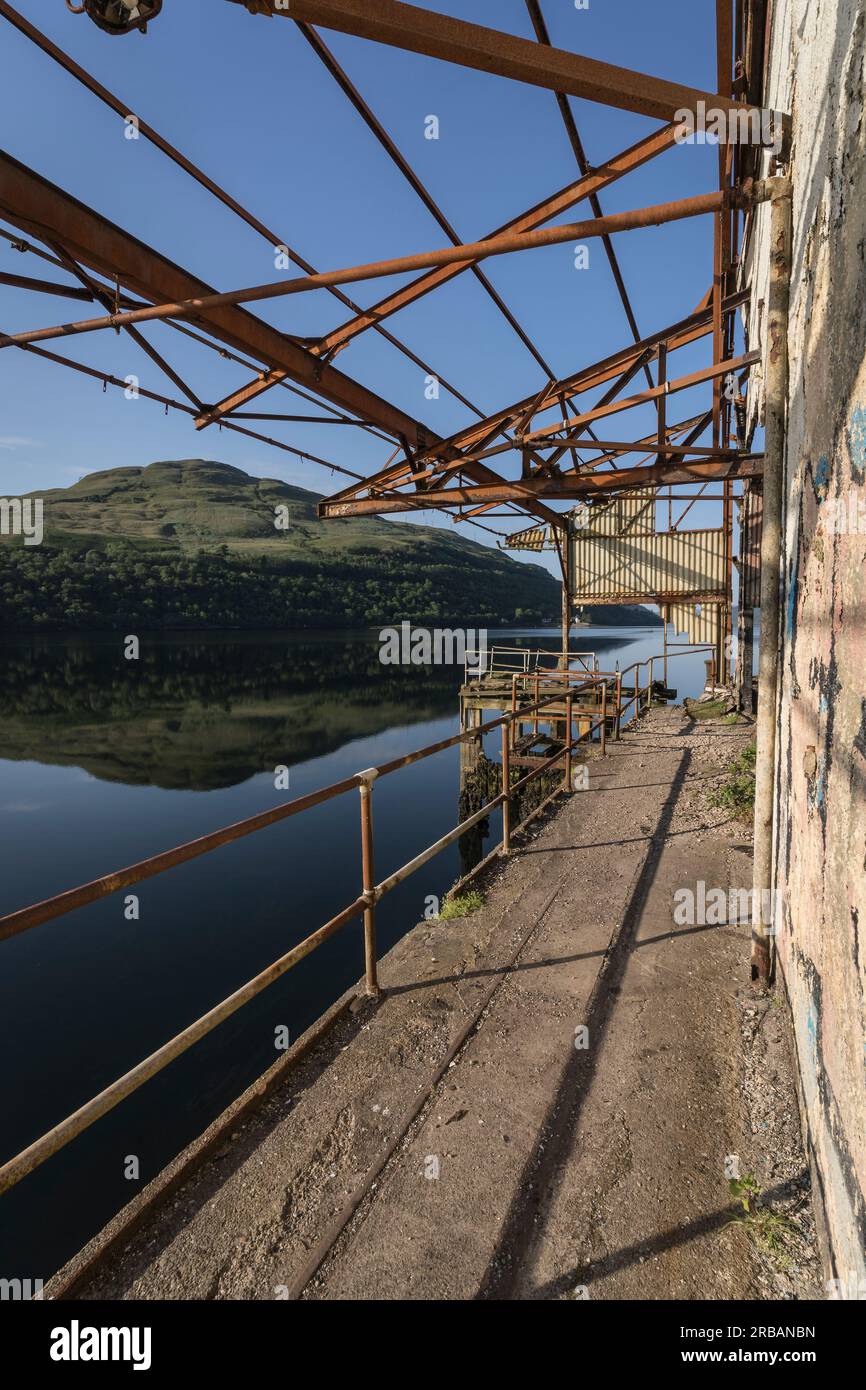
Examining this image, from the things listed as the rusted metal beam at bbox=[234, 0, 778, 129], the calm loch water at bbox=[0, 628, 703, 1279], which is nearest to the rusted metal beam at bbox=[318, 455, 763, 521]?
the rusted metal beam at bbox=[234, 0, 778, 129]

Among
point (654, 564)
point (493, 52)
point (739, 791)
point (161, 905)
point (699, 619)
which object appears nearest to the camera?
point (493, 52)

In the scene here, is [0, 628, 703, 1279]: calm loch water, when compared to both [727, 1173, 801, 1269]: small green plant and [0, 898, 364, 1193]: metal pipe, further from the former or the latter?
[727, 1173, 801, 1269]: small green plant

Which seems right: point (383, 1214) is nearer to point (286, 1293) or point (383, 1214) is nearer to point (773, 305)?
point (286, 1293)

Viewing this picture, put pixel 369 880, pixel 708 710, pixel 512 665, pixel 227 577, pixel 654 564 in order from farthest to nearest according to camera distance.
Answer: pixel 227 577, pixel 512 665, pixel 654 564, pixel 708 710, pixel 369 880

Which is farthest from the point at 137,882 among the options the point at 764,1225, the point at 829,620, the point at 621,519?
the point at 621,519

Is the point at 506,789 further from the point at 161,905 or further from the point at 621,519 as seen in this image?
the point at 621,519

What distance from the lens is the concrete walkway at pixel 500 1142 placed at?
6.55 feet

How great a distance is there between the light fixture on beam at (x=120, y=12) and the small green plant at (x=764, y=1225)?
5.13 meters

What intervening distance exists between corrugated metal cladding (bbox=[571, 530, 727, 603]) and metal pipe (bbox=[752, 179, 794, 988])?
52.9ft

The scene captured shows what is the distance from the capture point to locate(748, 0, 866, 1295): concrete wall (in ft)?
5.63

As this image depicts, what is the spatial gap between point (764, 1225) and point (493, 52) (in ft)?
14.4

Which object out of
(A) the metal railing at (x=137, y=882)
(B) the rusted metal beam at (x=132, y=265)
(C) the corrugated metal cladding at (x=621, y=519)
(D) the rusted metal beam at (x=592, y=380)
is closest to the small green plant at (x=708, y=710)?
(C) the corrugated metal cladding at (x=621, y=519)

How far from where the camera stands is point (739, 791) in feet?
22.4

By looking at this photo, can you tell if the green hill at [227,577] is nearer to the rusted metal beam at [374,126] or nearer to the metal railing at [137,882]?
the rusted metal beam at [374,126]
